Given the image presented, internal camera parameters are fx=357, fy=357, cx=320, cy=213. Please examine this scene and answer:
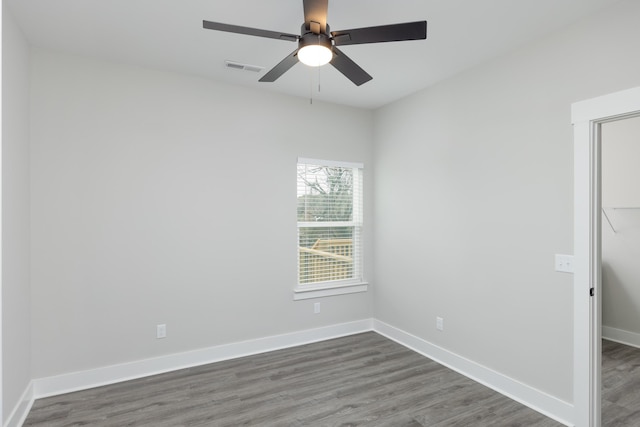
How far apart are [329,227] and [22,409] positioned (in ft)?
10.1

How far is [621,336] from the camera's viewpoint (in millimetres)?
3951

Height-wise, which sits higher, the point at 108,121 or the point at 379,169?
the point at 108,121

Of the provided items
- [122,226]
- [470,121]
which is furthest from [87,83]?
[470,121]

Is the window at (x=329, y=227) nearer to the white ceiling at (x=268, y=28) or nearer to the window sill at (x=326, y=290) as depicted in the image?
the window sill at (x=326, y=290)

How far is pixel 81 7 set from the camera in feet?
7.70

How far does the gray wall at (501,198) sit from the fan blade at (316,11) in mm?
1825

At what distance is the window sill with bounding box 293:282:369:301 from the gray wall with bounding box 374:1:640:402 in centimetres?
45

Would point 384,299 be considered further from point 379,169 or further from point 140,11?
point 140,11

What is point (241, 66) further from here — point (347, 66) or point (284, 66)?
point (347, 66)

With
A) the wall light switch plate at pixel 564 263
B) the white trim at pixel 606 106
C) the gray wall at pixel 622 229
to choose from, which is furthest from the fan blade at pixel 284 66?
the gray wall at pixel 622 229

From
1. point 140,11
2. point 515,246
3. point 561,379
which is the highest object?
point 140,11

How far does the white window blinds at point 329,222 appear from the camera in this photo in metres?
4.10

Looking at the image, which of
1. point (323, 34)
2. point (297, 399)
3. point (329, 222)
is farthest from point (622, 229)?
point (323, 34)

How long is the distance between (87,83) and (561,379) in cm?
439
